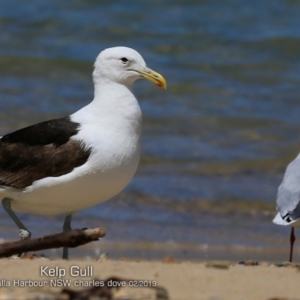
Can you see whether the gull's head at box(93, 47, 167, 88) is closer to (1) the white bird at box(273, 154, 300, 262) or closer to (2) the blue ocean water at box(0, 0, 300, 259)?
(1) the white bird at box(273, 154, 300, 262)

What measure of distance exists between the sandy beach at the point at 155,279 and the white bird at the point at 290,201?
1.29m

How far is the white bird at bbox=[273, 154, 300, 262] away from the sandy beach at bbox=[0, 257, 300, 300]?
1288 millimetres

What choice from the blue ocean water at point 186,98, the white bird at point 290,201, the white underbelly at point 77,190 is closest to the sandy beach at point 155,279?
the white underbelly at point 77,190

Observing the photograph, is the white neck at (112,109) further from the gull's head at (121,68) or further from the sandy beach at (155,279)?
the sandy beach at (155,279)

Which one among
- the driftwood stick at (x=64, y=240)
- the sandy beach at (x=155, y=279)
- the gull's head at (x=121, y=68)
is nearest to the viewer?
the sandy beach at (x=155, y=279)

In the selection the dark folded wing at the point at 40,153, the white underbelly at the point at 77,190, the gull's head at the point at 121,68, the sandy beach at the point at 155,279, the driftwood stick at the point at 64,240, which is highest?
the gull's head at the point at 121,68

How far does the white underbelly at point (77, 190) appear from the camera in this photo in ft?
20.6

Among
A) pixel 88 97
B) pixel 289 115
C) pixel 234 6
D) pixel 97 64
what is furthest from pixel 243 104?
pixel 97 64

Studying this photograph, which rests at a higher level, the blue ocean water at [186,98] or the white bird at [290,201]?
the blue ocean water at [186,98]

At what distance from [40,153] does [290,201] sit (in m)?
1.99

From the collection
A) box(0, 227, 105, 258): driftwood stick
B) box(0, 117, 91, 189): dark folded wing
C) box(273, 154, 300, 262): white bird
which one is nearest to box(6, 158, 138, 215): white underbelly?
box(0, 117, 91, 189): dark folded wing

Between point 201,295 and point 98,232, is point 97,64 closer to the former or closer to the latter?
point 98,232

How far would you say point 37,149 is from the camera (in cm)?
664

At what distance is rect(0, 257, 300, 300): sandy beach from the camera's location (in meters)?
4.46
